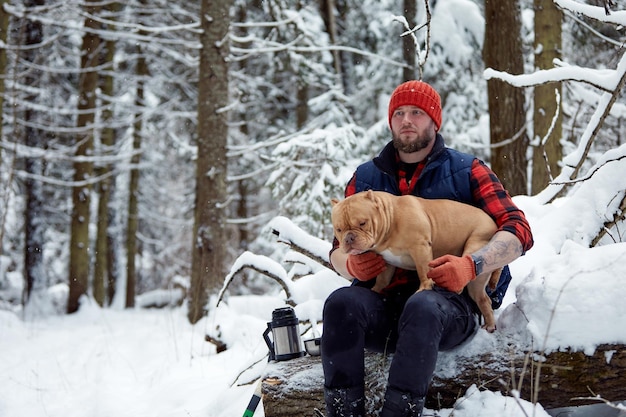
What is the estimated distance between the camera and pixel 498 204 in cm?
334

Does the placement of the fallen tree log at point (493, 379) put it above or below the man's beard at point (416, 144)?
below

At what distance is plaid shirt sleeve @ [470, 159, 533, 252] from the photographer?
3.18m

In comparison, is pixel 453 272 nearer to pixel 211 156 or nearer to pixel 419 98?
pixel 419 98

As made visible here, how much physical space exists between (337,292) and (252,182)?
46.4 feet

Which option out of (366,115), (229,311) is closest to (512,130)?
(229,311)

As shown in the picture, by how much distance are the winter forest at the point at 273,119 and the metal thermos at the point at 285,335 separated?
1163 mm

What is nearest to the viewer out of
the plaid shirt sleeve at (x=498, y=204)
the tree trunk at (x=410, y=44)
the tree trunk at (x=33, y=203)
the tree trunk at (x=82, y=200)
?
the plaid shirt sleeve at (x=498, y=204)

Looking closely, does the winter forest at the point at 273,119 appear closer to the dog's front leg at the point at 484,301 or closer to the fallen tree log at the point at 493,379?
the fallen tree log at the point at 493,379

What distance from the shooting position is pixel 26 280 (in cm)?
1353

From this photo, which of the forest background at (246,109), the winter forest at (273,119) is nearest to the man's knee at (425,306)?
the winter forest at (273,119)

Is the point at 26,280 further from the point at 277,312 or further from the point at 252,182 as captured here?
the point at 277,312

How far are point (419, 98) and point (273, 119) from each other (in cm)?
1402

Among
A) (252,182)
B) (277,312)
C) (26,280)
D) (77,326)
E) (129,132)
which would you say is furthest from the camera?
(252,182)

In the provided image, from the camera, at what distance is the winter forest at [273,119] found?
4934mm
